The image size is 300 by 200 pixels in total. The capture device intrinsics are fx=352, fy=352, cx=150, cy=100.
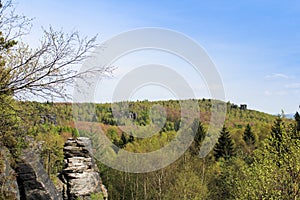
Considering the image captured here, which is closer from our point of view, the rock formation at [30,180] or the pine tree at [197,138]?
the rock formation at [30,180]

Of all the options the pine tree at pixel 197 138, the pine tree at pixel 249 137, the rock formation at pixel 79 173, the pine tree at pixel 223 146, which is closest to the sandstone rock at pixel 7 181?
the rock formation at pixel 79 173

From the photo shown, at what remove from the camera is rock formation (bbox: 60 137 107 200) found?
19.1 metres

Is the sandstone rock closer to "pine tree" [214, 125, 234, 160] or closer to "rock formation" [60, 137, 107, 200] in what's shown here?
"rock formation" [60, 137, 107, 200]

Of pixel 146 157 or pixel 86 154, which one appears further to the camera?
pixel 146 157

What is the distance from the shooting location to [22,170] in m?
14.5

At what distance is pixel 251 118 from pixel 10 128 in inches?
4081

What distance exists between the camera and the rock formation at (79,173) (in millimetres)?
19078

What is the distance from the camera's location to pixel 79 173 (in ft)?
64.5

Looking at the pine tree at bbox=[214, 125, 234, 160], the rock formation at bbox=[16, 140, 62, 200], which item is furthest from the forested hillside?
the rock formation at bbox=[16, 140, 62, 200]

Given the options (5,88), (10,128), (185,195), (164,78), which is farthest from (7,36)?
(185,195)

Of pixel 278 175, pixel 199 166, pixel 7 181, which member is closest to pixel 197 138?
pixel 199 166

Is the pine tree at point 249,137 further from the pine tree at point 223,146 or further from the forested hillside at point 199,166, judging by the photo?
the pine tree at point 223,146

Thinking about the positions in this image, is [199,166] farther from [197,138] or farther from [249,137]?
[249,137]

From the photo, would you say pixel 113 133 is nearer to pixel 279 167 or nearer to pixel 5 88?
pixel 279 167
